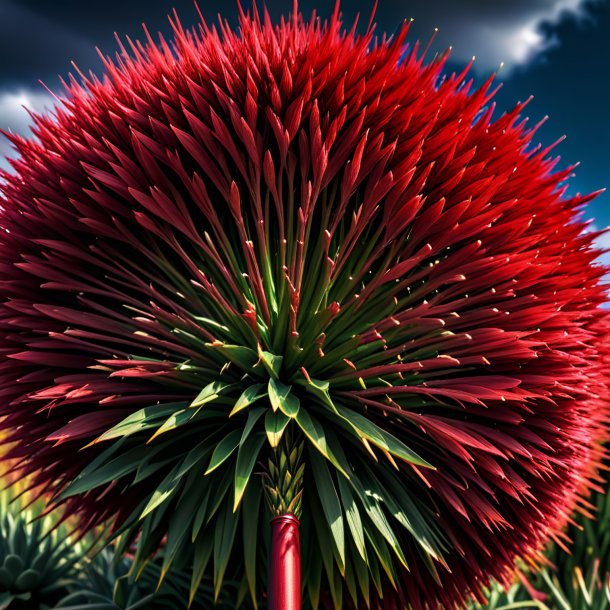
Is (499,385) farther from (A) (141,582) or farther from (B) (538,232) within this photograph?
(A) (141,582)

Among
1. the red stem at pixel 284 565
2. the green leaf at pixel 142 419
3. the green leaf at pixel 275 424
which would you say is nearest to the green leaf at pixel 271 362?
the green leaf at pixel 275 424

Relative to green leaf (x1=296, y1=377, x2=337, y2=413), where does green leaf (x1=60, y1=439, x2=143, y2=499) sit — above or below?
below

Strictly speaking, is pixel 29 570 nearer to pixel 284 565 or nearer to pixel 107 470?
pixel 107 470

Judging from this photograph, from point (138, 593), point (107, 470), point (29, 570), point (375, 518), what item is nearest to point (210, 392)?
point (107, 470)

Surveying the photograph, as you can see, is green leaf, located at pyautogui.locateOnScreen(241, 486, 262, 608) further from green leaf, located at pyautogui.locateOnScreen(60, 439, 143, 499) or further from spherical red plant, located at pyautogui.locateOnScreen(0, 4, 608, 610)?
green leaf, located at pyautogui.locateOnScreen(60, 439, 143, 499)

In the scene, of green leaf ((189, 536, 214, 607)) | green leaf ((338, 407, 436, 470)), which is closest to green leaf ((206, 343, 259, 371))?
green leaf ((338, 407, 436, 470))

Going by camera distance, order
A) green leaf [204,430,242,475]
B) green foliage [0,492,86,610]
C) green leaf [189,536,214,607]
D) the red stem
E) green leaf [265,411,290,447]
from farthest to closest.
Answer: green foliage [0,492,86,610]
green leaf [189,536,214,607]
the red stem
green leaf [204,430,242,475]
green leaf [265,411,290,447]

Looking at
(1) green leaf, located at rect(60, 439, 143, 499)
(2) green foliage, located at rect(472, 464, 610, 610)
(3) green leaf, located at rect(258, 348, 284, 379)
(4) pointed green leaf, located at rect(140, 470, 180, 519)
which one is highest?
(3) green leaf, located at rect(258, 348, 284, 379)

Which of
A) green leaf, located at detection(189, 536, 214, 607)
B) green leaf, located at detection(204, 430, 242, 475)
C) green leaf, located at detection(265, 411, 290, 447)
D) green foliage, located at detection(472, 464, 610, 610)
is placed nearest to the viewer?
green leaf, located at detection(265, 411, 290, 447)
